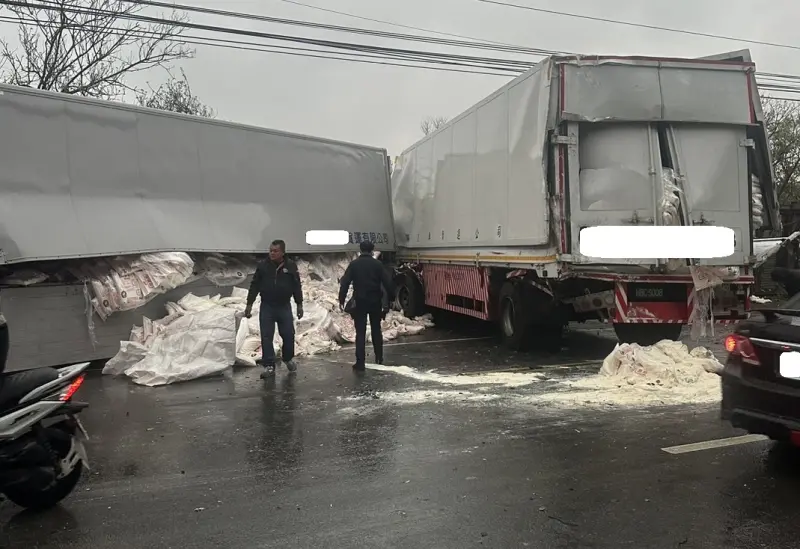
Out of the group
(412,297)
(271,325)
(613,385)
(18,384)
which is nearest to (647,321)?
(613,385)

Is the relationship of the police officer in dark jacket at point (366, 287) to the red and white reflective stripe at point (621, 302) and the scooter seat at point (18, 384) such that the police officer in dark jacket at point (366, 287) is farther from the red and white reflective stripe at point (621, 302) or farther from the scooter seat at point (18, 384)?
the scooter seat at point (18, 384)

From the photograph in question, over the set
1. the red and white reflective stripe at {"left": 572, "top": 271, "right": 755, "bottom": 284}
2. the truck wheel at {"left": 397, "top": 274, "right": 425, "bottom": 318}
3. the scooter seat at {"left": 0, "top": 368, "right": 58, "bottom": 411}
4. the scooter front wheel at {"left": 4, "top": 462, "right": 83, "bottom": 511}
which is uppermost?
the red and white reflective stripe at {"left": 572, "top": 271, "right": 755, "bottom": 284}

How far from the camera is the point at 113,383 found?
8.70 m

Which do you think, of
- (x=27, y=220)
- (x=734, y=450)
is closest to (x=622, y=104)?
(x=734, y=450)

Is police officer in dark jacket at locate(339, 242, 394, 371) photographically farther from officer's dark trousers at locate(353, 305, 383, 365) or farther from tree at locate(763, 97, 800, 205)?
tree at locate(763, 97, 800, 205)

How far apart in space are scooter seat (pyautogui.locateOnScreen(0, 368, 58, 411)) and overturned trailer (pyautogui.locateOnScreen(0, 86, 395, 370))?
4908mm

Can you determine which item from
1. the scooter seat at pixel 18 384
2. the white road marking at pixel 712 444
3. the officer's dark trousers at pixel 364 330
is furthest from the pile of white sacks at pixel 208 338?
the white road marking at pixel 712 444

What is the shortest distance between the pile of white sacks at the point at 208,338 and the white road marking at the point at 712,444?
5.74 meters

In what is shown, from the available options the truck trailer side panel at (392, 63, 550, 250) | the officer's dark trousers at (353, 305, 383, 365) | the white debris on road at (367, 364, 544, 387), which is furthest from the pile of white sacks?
the truck trailer side panel at (392, 63, 550, 250)

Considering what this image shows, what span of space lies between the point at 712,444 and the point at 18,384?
16.2 ft

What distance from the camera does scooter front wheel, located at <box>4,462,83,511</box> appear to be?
13.8 feet

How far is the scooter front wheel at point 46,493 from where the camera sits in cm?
420

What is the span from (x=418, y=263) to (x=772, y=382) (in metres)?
10.6

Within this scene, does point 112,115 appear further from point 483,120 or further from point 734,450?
point 734,450
